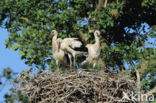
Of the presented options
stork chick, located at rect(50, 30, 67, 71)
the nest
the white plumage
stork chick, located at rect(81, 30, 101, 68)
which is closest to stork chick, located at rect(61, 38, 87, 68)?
the white plumage

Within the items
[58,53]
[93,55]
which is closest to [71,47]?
[58,53]

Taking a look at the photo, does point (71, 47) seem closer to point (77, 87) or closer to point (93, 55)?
point (93, 55)

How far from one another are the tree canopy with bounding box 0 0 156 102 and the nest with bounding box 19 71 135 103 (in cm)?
366

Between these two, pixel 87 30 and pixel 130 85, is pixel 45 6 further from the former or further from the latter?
pixel 130 85

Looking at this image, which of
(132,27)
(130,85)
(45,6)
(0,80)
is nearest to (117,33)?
(132,27)

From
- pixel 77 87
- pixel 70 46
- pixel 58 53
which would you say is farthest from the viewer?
pixel 58 53

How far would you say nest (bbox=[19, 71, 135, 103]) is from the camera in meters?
13.3

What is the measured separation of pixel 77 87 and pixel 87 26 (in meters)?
5.78

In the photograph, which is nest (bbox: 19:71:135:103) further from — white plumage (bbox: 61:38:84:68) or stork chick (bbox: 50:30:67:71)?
stork chick (bbox: 50:30:67:71)

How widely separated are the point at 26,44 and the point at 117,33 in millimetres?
3458

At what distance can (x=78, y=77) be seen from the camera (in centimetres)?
1368

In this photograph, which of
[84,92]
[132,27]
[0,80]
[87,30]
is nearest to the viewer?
[0,80]

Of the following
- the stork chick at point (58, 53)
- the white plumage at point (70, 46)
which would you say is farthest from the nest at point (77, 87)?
the stork chick at point (58, 53)

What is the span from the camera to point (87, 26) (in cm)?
1875
